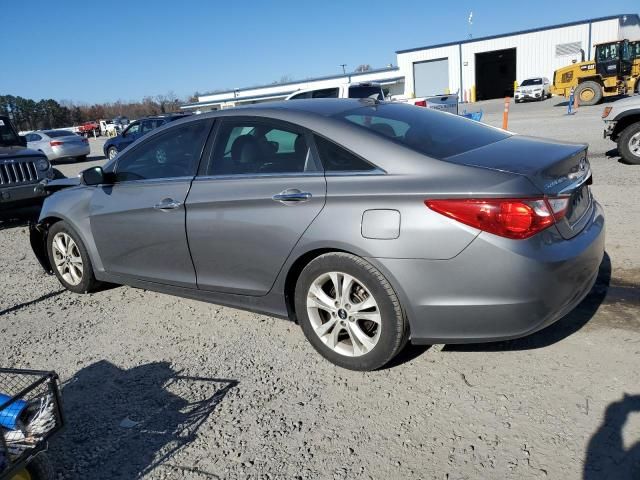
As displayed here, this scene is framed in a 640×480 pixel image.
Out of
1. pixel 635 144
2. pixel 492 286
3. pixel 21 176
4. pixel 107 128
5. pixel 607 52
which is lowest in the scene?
pixel 107 128

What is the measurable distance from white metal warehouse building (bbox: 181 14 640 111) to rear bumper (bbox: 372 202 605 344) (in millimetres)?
38888

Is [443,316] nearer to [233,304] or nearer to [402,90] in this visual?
[233,304]

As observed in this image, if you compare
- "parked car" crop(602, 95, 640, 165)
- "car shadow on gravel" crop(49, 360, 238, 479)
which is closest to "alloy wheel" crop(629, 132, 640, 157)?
"parked car" crop(602, 95, 640, 165)

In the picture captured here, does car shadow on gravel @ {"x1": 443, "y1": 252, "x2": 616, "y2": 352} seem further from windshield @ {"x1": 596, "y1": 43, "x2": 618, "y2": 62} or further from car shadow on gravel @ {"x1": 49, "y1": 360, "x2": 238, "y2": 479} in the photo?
windshield @ {"x1": 596, "y1": 43, "x2": 618, "y2": 62}

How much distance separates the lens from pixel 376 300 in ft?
9.86

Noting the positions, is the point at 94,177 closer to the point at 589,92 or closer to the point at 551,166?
the point at 551,166

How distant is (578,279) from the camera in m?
2.92

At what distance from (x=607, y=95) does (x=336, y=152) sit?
28.9 metres

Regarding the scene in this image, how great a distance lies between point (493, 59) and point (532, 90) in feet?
53.2

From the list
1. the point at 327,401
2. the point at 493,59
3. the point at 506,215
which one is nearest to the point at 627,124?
the point at 506,215

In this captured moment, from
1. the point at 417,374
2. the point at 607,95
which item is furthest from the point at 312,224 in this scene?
the point at 607,95

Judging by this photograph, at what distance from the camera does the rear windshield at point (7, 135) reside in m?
9.72

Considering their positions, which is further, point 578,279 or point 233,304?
point 233,304

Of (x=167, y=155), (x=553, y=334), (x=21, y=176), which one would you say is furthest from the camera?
(x=21, y=176)
